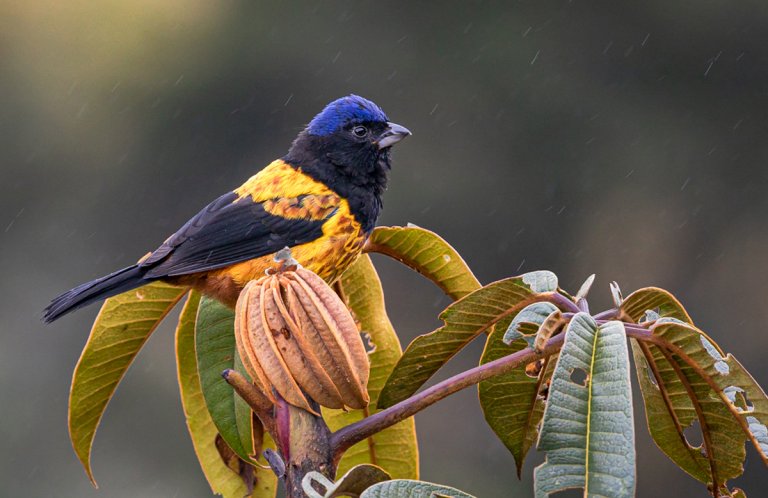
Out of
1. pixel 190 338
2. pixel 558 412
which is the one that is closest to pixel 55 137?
pixel 190 338

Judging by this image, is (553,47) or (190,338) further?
(553,47)

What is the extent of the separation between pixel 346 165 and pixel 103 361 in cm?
135

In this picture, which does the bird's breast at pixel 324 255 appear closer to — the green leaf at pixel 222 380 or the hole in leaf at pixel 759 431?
the green leaf at pixel 222 380

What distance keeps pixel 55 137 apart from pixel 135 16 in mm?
1547

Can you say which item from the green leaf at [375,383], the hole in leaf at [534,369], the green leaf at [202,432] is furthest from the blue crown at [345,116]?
the hole in leaf at [534,369]

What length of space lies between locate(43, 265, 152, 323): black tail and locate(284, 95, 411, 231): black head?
2.47 feet

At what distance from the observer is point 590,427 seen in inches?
52.0

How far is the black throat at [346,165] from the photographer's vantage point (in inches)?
123

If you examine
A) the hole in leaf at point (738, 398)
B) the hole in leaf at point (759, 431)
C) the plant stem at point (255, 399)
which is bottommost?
the hole in leaf at point (759, 431)

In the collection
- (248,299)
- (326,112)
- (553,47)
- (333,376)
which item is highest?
(553,47)

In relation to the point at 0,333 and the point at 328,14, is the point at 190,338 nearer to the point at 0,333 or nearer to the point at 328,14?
the point at 0,333

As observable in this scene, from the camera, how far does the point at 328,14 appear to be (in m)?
12.3

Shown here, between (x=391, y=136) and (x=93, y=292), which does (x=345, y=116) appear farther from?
(x=93, y=292)

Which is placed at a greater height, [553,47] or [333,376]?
[553,47]
